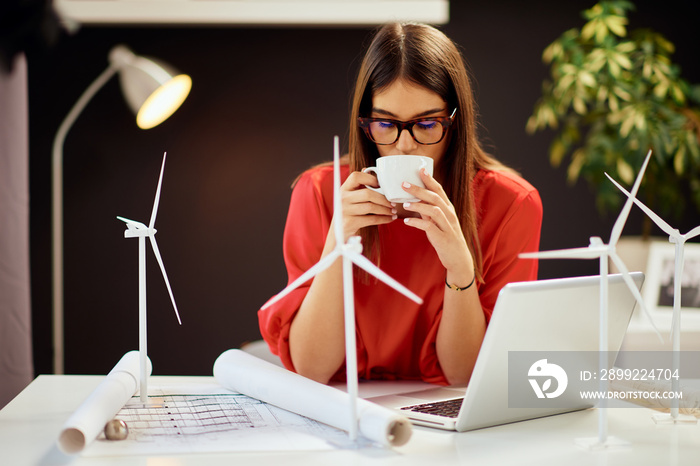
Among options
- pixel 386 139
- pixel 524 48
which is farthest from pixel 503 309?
pixel 524 48

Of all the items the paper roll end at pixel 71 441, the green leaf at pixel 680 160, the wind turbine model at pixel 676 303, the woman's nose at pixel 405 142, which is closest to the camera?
the paper roll end at pixel 71 441

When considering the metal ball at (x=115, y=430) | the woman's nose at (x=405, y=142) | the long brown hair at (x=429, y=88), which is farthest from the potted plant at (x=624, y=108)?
the metal ball at (x=115, y=430)

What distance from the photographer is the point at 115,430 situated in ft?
3.03

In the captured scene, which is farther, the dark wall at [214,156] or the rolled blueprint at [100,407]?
the dark wall at [214,156]

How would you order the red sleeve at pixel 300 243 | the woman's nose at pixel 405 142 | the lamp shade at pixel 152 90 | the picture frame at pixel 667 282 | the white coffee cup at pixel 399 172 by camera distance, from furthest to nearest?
the picture frame at pixel 667 282 → the lamp shade at pixel 152 90 → the red sleeve at pixel 300 243 → the woman's nose at pixel 405 142 → the white coffee cup at pixel 399 172

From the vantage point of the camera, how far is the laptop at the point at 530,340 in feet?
3.05

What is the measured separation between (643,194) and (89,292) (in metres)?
2.78

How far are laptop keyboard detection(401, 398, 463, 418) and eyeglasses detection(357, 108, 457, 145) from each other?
544mm

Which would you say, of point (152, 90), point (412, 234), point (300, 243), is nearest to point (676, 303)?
point (412, 234)

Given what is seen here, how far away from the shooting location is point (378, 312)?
5.13 ft

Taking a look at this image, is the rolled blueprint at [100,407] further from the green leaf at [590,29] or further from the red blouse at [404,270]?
the green leaf at [590,29]

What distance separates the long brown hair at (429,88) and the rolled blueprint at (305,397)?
1.57 ft

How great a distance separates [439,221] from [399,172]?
0.12 m

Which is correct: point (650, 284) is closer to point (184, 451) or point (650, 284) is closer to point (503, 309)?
point (503, 309)
